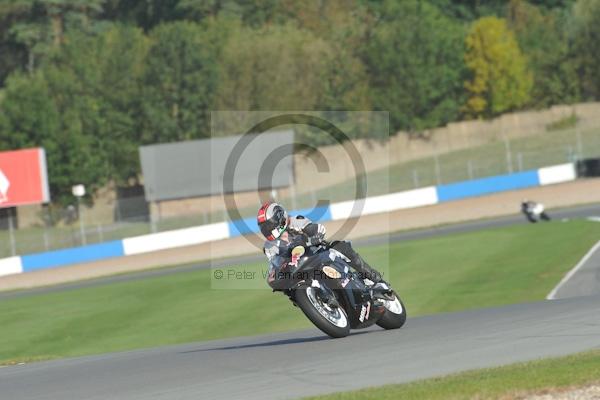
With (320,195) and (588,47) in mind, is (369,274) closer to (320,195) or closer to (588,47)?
(320,195)

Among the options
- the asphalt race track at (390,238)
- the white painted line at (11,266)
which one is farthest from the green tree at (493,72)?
the white painted line at (11,266)

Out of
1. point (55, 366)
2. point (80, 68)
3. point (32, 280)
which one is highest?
point (80, 68)

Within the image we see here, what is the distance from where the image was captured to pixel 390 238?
4159 centimetres

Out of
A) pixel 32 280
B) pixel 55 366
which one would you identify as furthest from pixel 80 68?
pixel 55 366

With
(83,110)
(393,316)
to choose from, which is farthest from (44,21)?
(393,316)

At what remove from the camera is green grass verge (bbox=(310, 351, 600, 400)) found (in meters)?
9.56

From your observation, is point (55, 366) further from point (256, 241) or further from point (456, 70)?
point (456, 70)

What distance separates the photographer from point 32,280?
4253 centimetres

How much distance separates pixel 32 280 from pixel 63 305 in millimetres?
12538

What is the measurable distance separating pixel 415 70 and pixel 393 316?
64020 mm

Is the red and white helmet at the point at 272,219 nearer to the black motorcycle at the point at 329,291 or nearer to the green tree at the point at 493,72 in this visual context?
the black motorcycle at the point at 329,291

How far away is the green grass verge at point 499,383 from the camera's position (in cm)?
956

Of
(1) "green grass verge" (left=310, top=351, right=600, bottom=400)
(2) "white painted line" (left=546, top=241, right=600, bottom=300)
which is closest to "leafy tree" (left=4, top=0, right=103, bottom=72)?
(2) "white painted line" (left=546, top=241, right=600, bottom=300)

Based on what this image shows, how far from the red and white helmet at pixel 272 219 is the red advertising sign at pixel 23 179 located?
38360mm
